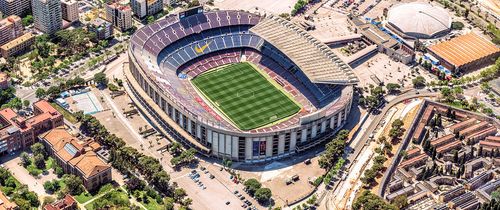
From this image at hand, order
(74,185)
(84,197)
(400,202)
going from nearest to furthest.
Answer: (400,202)
(74,185)
(84,197)

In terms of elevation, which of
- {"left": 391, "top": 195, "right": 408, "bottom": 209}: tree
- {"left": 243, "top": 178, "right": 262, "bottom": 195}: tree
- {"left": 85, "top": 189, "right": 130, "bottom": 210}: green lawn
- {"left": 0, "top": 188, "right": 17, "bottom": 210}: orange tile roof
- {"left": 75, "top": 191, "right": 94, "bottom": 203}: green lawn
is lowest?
{"left": 75, "top": 191, "right": 94, "bottom": 203}: green lawn

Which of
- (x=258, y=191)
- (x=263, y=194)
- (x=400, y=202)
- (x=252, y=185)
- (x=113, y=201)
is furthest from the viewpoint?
(x=252, y=185)

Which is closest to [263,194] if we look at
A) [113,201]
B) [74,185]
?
[113,201]

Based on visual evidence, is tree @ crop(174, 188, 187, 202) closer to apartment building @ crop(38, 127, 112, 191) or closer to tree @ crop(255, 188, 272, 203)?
tree @ crop(255, 188, 272, 203)

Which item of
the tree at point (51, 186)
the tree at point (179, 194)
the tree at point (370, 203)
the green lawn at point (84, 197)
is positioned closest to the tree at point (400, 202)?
the tree at point (370, 203)

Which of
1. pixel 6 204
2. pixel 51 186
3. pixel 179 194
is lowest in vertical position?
pixel 51 186

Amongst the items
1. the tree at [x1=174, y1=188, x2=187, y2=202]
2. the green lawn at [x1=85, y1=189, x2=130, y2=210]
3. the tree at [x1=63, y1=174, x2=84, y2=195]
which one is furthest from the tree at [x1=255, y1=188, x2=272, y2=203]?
the tree at [x1=63, y1=174, x2=84, y2=195]

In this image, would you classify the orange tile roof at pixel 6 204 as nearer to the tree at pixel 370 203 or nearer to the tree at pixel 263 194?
the tree at pixel 263 194

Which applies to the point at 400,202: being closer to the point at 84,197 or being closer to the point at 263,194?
the point at 263,194
